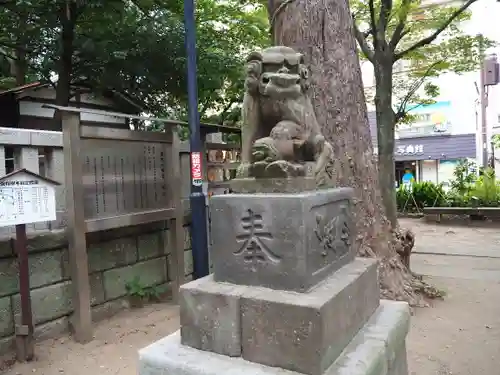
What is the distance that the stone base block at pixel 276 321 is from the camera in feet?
6.41

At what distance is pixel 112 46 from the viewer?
6637 millimetres

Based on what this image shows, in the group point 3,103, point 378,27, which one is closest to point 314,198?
point 378,27

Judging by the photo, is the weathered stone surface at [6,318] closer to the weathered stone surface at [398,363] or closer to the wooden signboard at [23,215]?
the wooden signboard at [23,215]

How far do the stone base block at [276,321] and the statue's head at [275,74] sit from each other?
1128mm

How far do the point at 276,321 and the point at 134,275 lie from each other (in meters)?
3.33

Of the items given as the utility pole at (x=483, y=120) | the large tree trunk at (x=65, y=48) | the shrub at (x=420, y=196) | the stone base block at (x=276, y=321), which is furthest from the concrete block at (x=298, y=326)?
the utility pole at (x=483, y=120)

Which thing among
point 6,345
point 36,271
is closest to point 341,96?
point 36,271

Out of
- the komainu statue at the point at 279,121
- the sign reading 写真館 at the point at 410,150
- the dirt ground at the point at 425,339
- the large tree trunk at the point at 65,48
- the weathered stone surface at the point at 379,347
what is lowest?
the dirt ground at the point at 425,339

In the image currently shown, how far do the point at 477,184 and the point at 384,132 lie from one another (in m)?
6.02

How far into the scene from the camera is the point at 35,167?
158 inches

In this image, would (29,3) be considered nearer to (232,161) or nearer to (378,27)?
(232,161)

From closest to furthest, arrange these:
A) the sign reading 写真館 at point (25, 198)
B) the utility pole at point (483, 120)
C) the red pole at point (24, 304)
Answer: the sign reading 写真館 at point (25, 198), the red pole at point (24, 304), the utility pole at point (483, 120)

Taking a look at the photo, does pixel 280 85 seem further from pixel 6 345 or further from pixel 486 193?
pixel 486 193

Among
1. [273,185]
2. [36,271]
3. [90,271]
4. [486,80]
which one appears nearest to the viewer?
[273,185]
